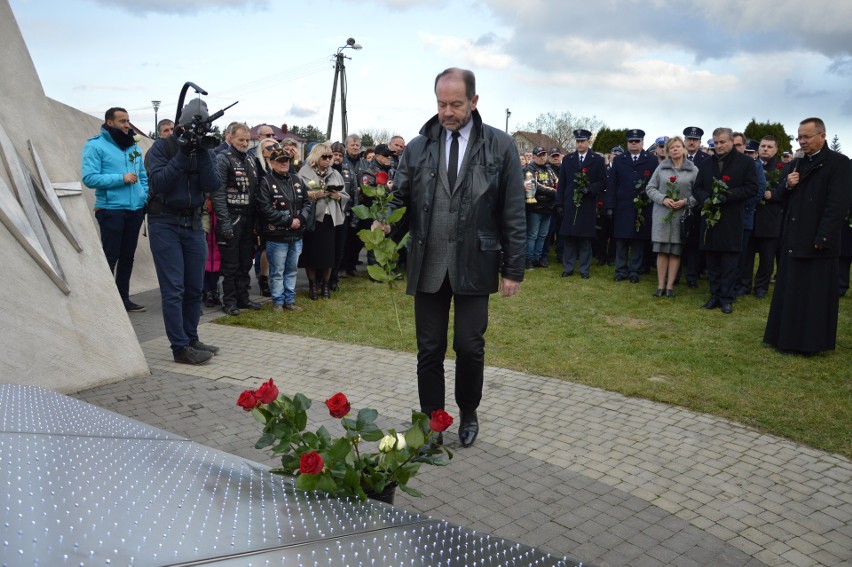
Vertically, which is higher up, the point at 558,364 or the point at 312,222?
the point at 312,222

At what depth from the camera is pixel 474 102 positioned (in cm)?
445

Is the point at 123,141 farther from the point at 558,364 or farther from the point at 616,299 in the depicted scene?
the point at 616,299

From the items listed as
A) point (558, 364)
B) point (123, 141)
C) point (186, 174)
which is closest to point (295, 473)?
point (186, 174)

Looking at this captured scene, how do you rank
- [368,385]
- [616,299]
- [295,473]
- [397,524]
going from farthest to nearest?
[616,299], [368,385], [295,473], [397,524]

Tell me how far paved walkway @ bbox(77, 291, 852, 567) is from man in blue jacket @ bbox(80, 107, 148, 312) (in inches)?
89.5

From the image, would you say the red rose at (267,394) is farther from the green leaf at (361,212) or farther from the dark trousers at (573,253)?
the dark trousers at (573,253)

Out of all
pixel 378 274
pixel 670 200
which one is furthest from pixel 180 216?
pixel 670 200

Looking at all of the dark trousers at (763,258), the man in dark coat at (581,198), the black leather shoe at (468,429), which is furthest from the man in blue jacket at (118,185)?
the dark trousers at (763,258)

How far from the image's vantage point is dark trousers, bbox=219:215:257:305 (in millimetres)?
9117

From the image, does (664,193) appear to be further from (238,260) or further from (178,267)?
(178,267)

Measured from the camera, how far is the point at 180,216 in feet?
21.1

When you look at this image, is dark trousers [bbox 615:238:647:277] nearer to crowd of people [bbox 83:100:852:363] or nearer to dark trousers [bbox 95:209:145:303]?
crowd of people [bbox 83:100:852:363]

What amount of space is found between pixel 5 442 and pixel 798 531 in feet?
12.3

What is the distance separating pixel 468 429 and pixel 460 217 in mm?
1466
